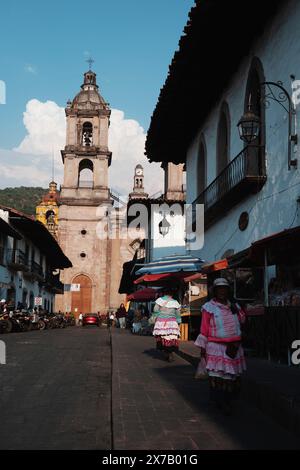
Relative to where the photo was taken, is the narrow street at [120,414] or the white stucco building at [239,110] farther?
the white stucco building at [239,110]

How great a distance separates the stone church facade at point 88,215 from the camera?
58.9 meters

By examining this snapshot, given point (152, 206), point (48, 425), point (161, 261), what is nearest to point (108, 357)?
point (161, 261)

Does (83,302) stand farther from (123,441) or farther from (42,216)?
(123,441)

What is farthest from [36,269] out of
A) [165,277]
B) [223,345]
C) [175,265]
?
[223,345]

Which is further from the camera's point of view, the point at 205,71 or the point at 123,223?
the point at 123,223

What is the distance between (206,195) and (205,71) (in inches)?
148

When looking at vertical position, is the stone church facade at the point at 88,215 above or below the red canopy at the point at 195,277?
above

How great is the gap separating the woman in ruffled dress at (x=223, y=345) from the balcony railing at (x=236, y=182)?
570 centimetres

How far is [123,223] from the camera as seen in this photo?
63344mm

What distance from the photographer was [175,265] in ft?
58.5

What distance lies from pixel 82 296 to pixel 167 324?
49731 millimetres

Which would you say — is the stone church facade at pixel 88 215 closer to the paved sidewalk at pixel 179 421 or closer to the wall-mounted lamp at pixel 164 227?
the wall-mounted lamp at pixel 164 227

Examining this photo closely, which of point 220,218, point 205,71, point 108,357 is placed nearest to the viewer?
point 108,357

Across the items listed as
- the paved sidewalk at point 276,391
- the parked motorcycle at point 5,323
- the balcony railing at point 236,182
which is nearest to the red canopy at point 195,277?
the balcony railing at point 236,182
